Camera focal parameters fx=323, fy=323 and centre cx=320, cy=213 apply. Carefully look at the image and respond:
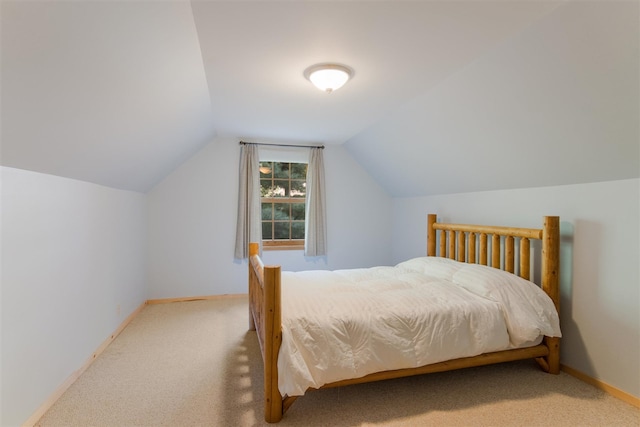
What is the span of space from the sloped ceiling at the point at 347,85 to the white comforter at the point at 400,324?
1.03 metres

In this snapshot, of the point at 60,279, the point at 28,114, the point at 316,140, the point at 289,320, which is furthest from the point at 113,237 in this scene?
the point at 316,140

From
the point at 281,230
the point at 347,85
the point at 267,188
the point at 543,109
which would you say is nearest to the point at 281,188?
the point at 267,188

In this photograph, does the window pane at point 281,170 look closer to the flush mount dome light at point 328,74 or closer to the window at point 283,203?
the window at point 283,203

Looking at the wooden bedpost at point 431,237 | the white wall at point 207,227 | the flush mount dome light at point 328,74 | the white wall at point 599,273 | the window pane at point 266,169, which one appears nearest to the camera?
the white wall at point 599,273

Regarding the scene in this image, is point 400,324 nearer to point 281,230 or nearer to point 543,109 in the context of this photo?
point 543,109

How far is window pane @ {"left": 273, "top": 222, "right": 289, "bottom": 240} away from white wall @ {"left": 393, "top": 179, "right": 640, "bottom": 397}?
3.04m

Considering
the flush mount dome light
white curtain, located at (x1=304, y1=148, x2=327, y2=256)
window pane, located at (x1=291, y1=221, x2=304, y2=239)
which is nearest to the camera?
the flush mount dome light

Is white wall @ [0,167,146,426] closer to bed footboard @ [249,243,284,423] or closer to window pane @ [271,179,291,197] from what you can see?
bed footboard @ [249,243,284,423]

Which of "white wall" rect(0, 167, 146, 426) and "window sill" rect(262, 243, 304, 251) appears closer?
"white wall" rect(0, 167, 146, 426)

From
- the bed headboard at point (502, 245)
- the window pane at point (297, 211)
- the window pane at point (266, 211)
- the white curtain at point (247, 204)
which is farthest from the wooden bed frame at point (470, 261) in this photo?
the window pane at point (297, 211)

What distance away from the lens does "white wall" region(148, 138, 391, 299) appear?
165 inches

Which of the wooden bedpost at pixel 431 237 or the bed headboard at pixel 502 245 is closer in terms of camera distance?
the bed headboard at pixel 502 245

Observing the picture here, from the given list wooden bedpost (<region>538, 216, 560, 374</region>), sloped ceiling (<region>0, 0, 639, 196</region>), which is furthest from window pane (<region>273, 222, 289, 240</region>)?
wooden bedpost (<region>538, 216, 560, 374</region>)

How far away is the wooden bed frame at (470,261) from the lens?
1897 millimetres
